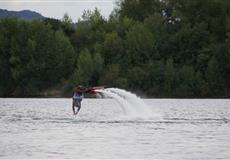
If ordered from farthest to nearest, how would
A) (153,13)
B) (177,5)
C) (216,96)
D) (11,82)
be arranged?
(153,13)
(177,5)
(11,82)
(216,96)

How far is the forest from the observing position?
345 feet

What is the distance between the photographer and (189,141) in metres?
29.4

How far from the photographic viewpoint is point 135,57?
362ft

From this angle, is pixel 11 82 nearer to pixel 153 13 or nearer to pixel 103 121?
pixel 153 13

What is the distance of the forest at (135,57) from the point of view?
345 feet

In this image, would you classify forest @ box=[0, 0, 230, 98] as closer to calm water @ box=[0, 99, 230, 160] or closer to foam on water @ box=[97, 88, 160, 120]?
foam on water @ box=[97, 88, 160, 120]

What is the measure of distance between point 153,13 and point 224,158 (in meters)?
103

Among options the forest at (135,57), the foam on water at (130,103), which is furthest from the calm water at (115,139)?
the forest at (135,57)

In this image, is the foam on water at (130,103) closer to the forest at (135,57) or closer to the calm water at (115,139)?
the calm water at (115,139)

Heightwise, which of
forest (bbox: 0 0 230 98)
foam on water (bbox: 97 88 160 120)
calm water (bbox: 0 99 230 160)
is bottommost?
calm water (bbox: 0 99 230 160)

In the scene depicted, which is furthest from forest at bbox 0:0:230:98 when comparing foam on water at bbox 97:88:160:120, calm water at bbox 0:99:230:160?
calm water at bbox 0:99:230:160

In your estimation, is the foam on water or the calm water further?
the foam on water

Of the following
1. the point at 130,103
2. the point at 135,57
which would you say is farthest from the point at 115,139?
the point at 135,57

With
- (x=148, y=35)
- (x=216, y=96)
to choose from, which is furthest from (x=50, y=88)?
(x=216, y=96)
